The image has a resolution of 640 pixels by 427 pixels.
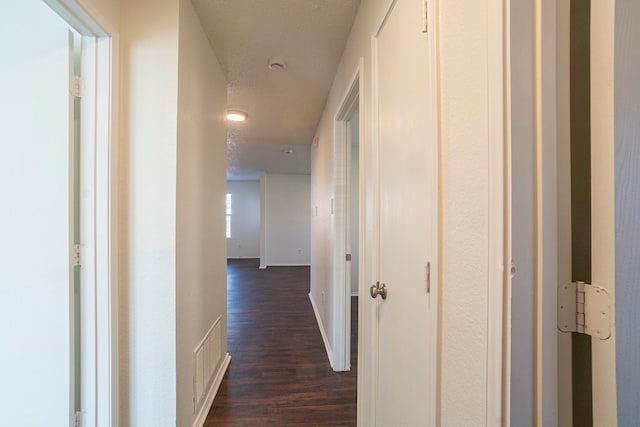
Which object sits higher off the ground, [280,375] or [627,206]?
[627,206]

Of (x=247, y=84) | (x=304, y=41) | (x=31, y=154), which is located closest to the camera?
(x=31, y=154)

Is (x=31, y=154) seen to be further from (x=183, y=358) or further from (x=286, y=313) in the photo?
(x=286, y=313)

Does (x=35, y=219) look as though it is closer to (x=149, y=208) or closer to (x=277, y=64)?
(x=149, y=208)

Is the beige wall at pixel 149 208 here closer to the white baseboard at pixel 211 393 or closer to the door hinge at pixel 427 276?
the white baseboard at pixel 211 393

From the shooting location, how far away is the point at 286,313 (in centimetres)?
355

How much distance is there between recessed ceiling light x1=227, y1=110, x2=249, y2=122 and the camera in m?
2.86

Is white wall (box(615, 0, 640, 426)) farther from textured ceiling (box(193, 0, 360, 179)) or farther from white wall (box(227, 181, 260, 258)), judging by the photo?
white wall (box(227, 181, 260, 258))

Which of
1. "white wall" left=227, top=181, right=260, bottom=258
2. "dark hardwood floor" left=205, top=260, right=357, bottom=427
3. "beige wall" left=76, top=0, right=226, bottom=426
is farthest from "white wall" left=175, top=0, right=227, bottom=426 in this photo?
"white wall" left=227, top=181, right=260, bottom=258

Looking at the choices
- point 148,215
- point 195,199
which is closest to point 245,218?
point 195,199

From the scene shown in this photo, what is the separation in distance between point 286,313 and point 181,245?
8.40ft

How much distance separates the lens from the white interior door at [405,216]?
0.77 meters

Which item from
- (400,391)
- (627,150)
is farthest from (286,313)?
(627,150)

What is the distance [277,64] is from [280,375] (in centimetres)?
247

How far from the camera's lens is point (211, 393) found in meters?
1.80
